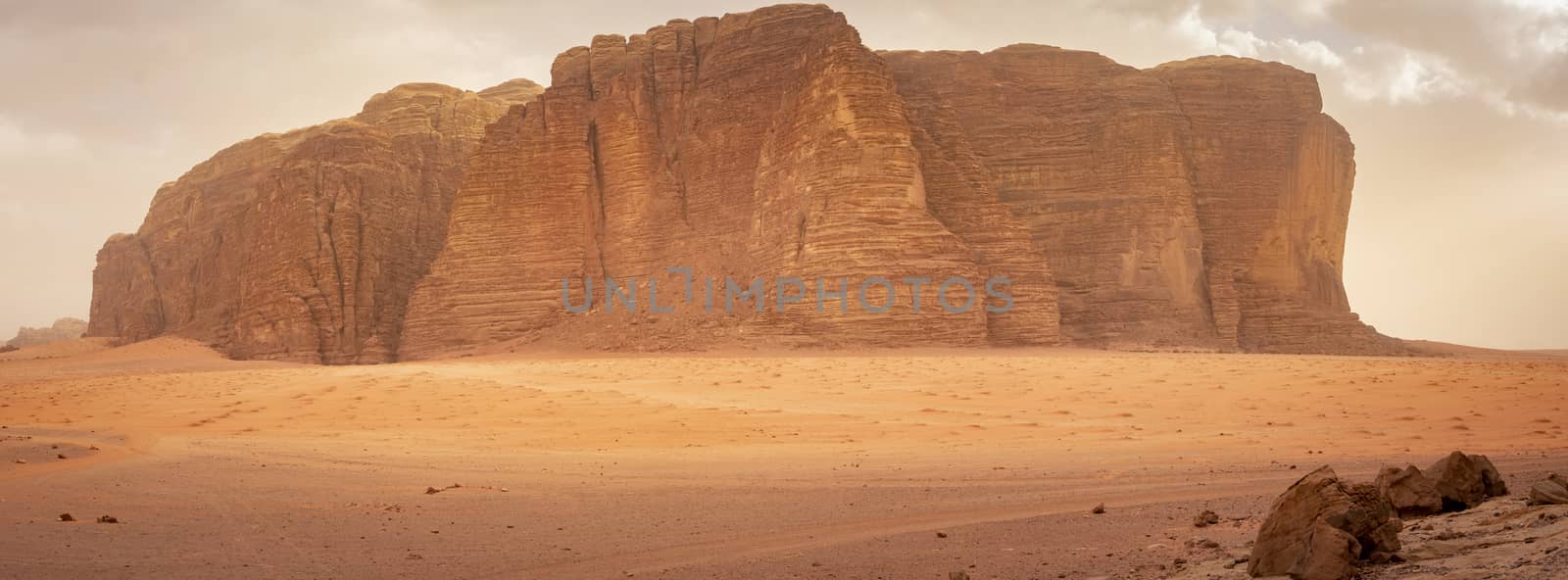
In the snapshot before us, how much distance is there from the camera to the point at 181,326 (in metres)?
46.5

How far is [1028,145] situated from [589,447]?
1247 inches

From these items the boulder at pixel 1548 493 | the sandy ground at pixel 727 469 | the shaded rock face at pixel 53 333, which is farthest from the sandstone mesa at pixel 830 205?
the shaded rock face at pixel 53 333

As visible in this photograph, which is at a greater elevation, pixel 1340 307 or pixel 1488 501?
pixel 1340 307

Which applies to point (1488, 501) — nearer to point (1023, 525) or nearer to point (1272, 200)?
point (1023, 525)

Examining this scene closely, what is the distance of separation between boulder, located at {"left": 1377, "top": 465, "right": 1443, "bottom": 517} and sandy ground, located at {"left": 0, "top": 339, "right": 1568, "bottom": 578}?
588mm

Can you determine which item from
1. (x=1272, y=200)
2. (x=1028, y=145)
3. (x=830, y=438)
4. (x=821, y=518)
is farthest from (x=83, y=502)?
(x=1272, y=200)

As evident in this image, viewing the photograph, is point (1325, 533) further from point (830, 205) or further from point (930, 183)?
point (930, 183)

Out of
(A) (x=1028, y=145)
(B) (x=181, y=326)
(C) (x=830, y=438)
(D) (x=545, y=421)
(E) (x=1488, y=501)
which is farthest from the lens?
(B) (x=181, y=326)

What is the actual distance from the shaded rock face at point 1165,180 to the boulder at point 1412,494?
30.3 metres

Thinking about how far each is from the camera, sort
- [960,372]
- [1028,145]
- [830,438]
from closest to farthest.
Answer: [830,438], [960,372], [1028,145]

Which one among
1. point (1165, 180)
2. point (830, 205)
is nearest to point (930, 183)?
point (830, 205)

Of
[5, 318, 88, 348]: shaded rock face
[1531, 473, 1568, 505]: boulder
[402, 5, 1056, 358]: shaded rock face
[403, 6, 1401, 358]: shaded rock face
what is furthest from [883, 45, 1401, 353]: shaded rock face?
[5, 318, 88, 348]: shaded rock face

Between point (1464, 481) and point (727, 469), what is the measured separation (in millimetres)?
4395

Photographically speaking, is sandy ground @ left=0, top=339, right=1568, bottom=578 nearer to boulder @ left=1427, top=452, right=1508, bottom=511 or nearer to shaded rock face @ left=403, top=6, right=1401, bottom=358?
boulder @ left=1427, top=452, right=1508, bottom=511
